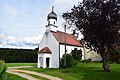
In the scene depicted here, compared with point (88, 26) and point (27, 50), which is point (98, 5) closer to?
point (88, 26)

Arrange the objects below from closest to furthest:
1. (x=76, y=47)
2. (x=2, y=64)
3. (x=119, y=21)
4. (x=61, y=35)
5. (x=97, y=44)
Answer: (x=2, y=64) < (x=119, y=21) < (x=97, y=44) < (x=61, y=35) < (x=76, y=47)

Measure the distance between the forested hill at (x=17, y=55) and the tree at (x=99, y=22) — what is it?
28358 millimetres

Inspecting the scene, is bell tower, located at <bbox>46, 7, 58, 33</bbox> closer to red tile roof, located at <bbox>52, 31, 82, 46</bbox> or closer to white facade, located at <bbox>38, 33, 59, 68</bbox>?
red tile roof, located at <bbox>52, 31, 82, 46</bbox>

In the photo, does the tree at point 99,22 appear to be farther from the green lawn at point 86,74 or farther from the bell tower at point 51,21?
the bell tower at point 51,21

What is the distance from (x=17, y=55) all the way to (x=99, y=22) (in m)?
33.3

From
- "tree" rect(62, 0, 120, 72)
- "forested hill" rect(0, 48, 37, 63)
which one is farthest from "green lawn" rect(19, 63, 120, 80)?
"forested hill" rect(0, 48, 37, 63)

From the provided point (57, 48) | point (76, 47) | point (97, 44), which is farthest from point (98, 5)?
point (76, 47)

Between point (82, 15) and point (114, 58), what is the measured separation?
22618 millimetres

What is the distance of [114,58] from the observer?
51.7 metres

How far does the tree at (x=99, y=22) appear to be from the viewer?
30625mm

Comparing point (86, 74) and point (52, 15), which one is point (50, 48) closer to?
point (52, 15)

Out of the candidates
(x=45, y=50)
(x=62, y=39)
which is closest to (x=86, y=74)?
(x=45, y=50)

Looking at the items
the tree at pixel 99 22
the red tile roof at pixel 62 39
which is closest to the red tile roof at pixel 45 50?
the red tile roof at pixel 62 39

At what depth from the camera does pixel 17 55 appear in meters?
58.9
